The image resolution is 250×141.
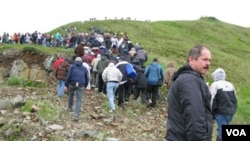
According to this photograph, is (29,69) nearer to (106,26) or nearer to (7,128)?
(7,128)

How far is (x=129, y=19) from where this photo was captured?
6588 cm

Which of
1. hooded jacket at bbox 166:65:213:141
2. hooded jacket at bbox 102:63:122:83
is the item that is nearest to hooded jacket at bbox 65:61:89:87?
hooded jacket at bbox 102:63:122:83

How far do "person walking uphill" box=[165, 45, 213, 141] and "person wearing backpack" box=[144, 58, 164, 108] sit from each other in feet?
35.9

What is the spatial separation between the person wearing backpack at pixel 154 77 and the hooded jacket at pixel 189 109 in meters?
11.0

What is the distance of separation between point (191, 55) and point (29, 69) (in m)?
22.4

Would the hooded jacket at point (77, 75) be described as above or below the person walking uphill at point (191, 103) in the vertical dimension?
below

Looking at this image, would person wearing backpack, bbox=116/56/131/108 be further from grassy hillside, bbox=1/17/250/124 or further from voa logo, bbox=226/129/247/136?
grassy hillside, bbox=1/17/250/124

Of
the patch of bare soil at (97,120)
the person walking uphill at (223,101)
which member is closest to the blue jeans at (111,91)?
the patch of bare soil at (97,120)

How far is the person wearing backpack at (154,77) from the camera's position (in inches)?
661

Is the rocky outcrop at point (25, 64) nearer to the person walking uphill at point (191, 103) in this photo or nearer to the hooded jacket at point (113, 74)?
the hooded jacket at point (113, 74)

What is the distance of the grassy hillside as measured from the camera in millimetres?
42869

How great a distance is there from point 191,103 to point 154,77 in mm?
11289

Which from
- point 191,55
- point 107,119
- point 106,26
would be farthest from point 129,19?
point 191,55

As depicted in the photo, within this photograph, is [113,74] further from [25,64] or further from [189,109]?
[25,64]
